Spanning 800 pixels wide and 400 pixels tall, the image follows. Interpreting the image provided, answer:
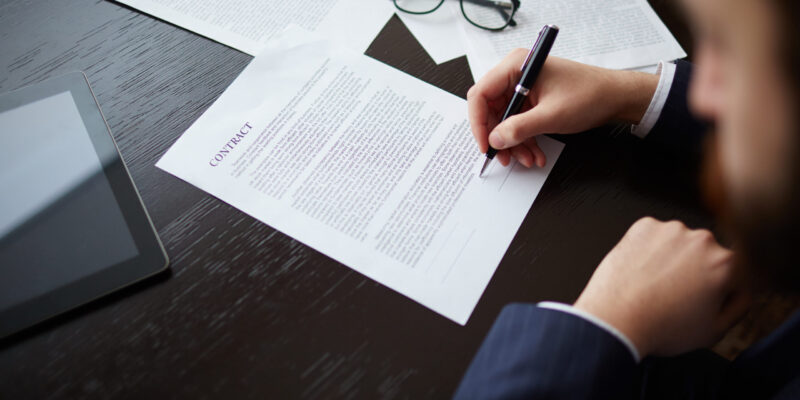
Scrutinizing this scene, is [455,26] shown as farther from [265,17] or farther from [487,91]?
[265,17]

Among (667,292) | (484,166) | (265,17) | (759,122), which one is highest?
(265,17)

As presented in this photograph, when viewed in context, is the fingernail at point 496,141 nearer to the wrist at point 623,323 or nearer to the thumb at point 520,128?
the thumb at point 520,128

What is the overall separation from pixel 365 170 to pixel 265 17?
35 centimetres

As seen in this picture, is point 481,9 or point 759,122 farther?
point 481,9

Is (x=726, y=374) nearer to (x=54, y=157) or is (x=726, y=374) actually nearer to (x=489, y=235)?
(x=489, y=235)

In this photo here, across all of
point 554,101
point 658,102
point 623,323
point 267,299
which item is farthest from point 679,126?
point 267,299

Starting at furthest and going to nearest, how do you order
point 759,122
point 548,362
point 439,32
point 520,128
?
1. point 439,32
2. point 520,128
3. point 548,362
4. point 759,122

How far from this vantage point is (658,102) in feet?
2.07

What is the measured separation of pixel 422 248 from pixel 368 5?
446 millimetres

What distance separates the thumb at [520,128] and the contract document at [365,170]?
0.04 m

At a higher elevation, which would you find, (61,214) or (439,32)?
(61,214)

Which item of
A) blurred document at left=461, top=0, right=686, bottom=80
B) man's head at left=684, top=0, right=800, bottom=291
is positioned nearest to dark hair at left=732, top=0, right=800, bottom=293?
man's head at left=684, top=0, right=800, bottom=291

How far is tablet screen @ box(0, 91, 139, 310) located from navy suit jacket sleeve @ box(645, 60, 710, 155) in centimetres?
69

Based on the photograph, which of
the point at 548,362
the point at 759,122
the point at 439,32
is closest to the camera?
the point at 759,122
